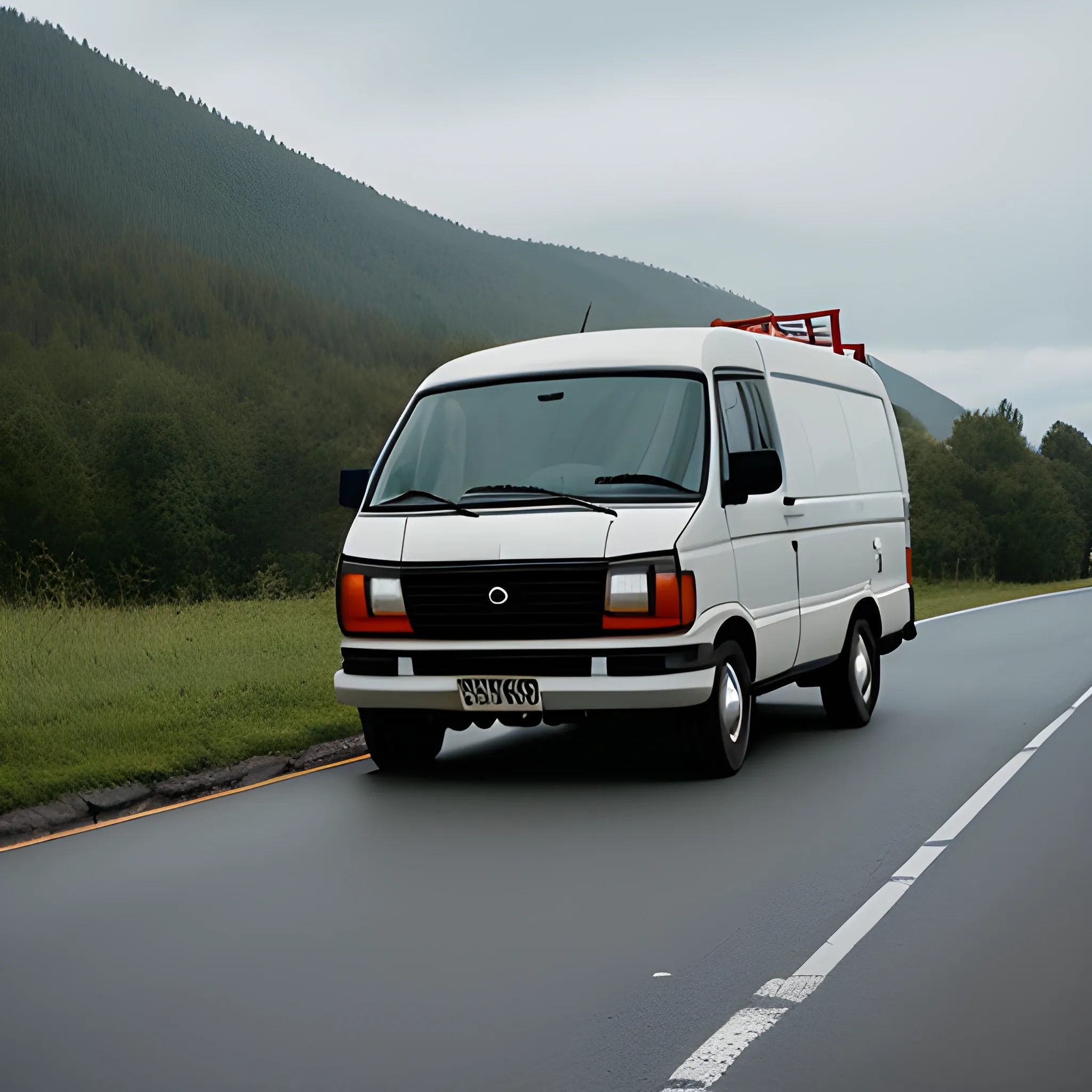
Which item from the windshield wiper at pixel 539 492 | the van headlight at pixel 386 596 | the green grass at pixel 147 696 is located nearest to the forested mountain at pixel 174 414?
the green grass at pixel 147 696

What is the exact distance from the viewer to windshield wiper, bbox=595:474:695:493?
31.5ft

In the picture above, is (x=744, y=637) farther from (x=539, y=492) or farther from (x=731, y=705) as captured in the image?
(x=539, y=492)

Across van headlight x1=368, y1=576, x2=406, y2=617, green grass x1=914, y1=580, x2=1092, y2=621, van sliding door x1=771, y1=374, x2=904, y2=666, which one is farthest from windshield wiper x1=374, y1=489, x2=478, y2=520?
green grass x1=914, y1=580, x2=1092, y2=621

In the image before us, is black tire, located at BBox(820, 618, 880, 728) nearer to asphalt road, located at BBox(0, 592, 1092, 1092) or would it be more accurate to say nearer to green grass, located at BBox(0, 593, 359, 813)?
asphalt road, located at BBox(0, 592, 1092, 1092)

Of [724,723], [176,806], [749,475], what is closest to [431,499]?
[749,475]

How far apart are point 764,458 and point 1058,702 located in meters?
5.75

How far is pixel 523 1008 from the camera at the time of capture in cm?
518

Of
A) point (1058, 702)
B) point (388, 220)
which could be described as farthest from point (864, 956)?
point (388, 220)

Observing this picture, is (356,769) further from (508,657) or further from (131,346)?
(131,346)

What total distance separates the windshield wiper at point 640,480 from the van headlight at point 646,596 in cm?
59

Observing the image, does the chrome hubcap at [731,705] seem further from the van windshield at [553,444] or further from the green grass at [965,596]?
the green grass at [965,596]

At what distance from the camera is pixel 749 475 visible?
968cm

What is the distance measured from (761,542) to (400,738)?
2.54m

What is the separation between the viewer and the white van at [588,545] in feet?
30.2
